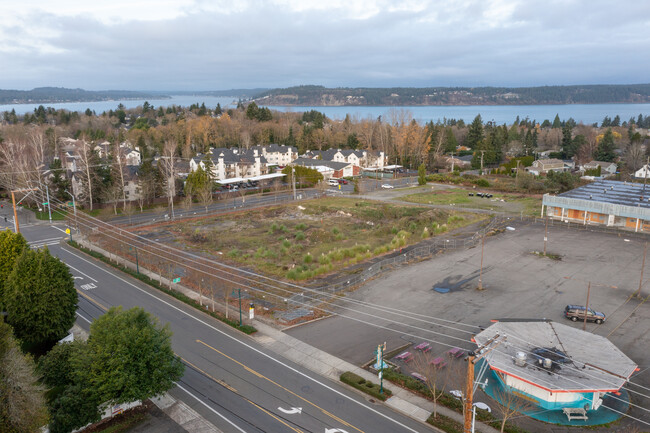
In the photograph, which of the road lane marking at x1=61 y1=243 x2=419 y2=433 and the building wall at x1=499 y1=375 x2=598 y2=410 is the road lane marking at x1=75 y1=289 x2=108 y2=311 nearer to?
the road lane marking at x1=61 y1=243 x2=419 y2=433

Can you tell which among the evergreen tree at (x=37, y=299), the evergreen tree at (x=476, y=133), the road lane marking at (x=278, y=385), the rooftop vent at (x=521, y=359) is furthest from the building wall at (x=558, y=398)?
the evergreen tree at (x=476, y=133)

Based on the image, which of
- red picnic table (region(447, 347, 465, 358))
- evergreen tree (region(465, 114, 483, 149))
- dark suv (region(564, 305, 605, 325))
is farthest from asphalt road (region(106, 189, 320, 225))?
evergreen tree (region(465, 114, 483, 149))

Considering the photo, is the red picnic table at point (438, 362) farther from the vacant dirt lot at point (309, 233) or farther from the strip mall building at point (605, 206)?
the strip mall building at point (605, 206)

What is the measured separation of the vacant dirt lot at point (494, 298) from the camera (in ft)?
86.1

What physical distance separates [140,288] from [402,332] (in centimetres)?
2084

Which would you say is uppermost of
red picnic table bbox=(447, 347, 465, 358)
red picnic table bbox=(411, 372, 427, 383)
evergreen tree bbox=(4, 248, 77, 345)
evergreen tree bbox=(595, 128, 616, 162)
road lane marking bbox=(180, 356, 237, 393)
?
evergreen tree bbox=(595, 128, 616, 162)

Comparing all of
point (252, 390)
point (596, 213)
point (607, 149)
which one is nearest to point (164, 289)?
point (252, 390)

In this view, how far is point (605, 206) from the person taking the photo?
51.2 metres

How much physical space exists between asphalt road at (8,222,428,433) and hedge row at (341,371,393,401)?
40 centimetres

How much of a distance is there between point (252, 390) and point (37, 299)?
43.3ft

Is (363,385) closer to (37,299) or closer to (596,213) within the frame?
(37,299)

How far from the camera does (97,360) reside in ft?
60.9

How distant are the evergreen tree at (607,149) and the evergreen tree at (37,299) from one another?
10572 cm

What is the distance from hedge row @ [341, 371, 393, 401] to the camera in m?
20.9
